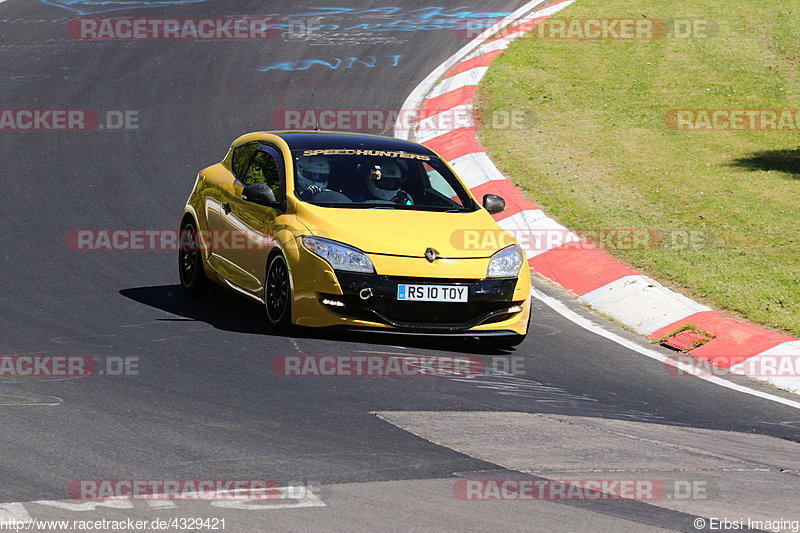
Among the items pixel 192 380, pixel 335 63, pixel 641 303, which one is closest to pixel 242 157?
pixel 192 380

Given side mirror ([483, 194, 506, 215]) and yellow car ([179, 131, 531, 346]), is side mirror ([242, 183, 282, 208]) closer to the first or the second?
yellow car ([179, 131, 531, 346])

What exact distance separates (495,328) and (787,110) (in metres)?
10.3

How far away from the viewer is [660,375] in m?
9.78

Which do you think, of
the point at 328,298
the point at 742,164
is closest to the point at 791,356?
the point at 328,298

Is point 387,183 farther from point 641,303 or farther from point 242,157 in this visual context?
point 641,303

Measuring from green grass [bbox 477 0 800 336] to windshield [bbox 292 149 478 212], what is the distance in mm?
2597

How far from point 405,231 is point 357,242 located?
17.4 inches

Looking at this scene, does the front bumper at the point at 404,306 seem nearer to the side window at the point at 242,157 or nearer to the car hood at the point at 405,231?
the car hood at the point at 405,231

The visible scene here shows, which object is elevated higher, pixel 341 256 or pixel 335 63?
Result: pixel 335 63

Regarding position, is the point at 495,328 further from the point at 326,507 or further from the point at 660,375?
the point at 326,507

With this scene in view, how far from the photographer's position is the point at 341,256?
9.62 meters

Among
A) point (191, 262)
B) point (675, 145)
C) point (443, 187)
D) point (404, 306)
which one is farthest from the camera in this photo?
point (675, 145)

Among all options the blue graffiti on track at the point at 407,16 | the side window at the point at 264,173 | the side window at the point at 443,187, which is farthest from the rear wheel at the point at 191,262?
Result: the blue graffiti on track at the point at 407,16

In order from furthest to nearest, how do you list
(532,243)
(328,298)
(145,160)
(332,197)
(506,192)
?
(145,160) < (506,192) < (532,243) < (332,197) < (328,298)
